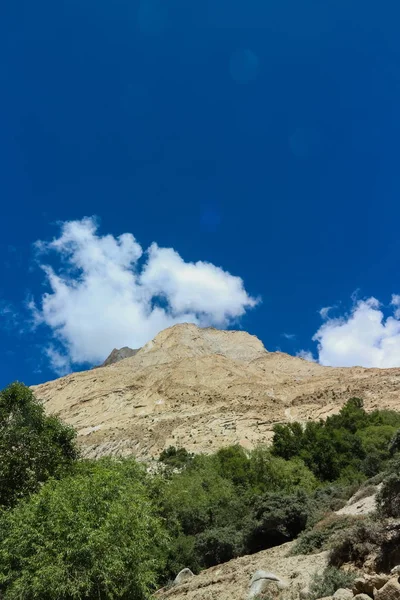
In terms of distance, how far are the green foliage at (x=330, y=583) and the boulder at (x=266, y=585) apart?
4.43 ft

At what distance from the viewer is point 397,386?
6844 centimetres

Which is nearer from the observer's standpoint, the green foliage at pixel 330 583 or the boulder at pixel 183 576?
the green foliage at pixel 330 583

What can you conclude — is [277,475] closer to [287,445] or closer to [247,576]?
[287,445]

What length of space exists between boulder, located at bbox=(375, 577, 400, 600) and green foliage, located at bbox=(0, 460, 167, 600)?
6497 mm

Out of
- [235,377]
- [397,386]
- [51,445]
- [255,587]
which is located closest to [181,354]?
[235,377]

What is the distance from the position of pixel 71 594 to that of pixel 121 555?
144 cm

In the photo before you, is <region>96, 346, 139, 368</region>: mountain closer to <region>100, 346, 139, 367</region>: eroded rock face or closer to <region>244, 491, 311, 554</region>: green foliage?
<region>100, 346, 139, 367</region>: eroded rock face

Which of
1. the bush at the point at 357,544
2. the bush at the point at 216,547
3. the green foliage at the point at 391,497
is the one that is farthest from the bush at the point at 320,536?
the bush at the point at 216,547

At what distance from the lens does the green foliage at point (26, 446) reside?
64.0 feet

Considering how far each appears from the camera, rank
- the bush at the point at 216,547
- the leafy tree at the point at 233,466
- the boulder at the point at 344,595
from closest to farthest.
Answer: the boulder at the point at 344,595 → the bush at the point at 216,547 → the leafy tree at the point at 233,466

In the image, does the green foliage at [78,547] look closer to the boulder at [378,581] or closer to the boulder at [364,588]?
the boulder at [364,588]

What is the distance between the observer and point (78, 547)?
11.1m

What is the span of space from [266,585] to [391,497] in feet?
15.0

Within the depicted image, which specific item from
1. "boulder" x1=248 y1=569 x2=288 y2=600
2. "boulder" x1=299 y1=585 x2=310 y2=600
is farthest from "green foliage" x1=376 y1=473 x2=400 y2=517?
"boulder" x1=299 y1=585 x2=310 y2=600
